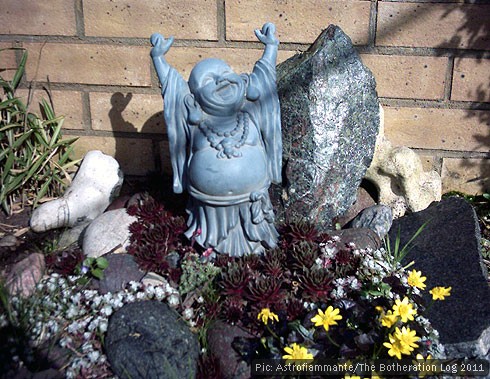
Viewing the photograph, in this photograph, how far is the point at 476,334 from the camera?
2.65 metres

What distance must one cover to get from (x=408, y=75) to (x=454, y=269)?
1.37 metres

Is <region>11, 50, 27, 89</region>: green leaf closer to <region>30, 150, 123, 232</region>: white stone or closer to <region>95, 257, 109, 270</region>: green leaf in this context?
<region>30, 150, 123, 232</region>: white stone

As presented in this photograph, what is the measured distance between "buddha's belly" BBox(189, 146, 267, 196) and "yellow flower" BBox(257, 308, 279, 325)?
637 millimetres

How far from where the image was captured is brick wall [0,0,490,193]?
3699 mm

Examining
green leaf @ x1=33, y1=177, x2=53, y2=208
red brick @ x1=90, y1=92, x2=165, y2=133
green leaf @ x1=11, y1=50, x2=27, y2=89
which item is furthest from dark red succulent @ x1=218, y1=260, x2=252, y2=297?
green leaf @ x1=11, y1=50, x2=27, y2=89

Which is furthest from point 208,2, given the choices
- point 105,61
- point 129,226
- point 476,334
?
point 476,334

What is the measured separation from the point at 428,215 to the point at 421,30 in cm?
118

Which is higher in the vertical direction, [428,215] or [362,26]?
[362,26]

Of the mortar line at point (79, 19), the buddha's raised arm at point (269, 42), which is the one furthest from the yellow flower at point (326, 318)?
the mortar line at point (79, 19)

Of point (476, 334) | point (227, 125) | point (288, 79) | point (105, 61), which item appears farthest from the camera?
point (105, 61)

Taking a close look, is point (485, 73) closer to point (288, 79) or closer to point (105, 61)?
point (288, 79)

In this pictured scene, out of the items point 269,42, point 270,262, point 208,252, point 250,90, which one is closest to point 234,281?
point 270,262

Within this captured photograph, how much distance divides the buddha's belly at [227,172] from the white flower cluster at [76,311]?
0.57 m

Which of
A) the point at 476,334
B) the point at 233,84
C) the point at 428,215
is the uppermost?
the point at 233,84
